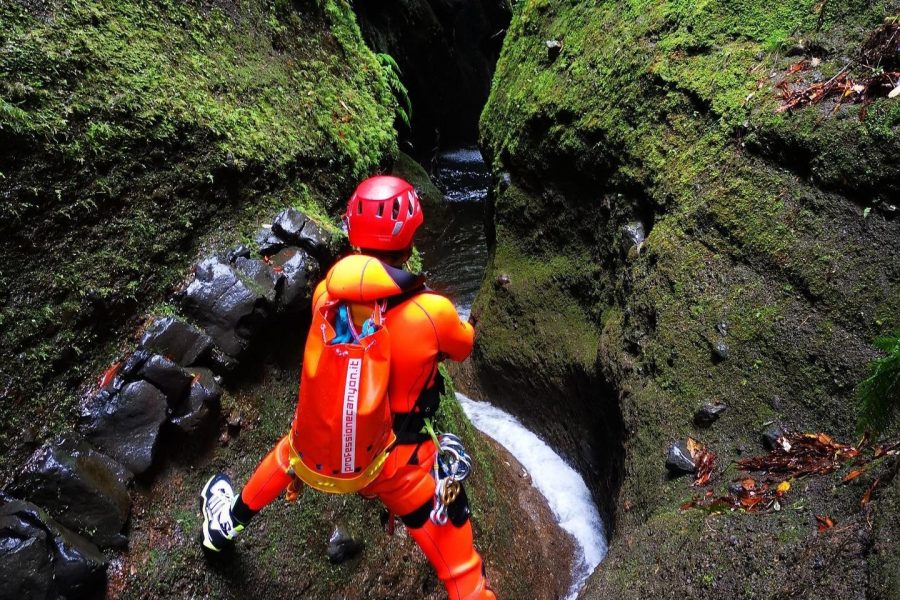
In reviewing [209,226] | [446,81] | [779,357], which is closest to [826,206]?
[779,357]

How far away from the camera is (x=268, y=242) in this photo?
362 cm

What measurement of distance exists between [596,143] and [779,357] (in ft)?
9.76

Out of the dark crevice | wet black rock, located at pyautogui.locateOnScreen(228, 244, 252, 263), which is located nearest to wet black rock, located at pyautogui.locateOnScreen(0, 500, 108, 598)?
wet black rock, located at pyautogui.locateOnScreen(228, 244, 252, 263)

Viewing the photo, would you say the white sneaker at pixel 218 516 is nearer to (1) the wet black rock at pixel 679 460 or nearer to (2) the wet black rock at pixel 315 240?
(2) the wet black rock at pixel 315 240

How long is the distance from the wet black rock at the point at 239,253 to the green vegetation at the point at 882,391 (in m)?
3.49

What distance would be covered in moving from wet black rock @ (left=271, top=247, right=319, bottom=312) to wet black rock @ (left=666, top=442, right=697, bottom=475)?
2737 millimetres

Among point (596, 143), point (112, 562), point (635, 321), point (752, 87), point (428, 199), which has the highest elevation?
point (752, 87)

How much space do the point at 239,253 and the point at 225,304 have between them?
0.43 meters

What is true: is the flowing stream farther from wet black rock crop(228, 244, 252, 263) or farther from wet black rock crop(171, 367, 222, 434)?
wet black rock crop(228, 244, 252, 263)

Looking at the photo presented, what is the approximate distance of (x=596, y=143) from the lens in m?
5.49

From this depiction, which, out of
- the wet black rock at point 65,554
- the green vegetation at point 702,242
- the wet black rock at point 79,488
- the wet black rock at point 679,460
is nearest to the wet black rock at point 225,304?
the wet black rock at point 79,488

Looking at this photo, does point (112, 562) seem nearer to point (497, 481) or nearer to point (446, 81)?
point (497, 481)

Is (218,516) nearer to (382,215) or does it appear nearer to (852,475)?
(382,215)

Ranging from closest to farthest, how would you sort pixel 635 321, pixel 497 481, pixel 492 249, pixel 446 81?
1. pixel 635 321
2. pixel 497 481
3. pixel 492 249
4. pixel 446 81
